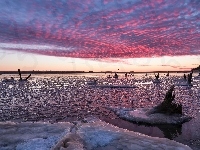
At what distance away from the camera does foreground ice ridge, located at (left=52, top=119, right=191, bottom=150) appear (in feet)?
27.1

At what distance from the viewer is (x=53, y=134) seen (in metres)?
9.37

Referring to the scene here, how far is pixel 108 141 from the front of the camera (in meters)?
8.95

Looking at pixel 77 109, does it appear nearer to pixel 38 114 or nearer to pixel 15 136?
pixel 38 114

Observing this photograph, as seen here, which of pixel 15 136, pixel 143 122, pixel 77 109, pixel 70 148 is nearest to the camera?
pixel 70 148

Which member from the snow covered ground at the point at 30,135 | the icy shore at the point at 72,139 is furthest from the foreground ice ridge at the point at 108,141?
the snow covered ground at the point at 30,135

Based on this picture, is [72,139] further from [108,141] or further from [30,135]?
[30,135]

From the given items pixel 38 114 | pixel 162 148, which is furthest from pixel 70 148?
pixel 38 114

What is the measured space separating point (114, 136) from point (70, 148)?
7.78ft

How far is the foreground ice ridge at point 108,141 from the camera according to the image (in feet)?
27.1

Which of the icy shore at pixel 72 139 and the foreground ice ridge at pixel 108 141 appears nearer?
the icy shore at pixel 72 139

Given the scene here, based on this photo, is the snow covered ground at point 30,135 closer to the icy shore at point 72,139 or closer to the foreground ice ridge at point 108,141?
the icy shore at point 72,139

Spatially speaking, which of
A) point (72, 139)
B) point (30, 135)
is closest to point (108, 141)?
point (72, 139)

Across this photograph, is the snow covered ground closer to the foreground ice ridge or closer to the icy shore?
the icy shore

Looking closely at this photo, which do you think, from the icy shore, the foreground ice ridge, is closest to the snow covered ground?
the icy shore
